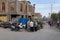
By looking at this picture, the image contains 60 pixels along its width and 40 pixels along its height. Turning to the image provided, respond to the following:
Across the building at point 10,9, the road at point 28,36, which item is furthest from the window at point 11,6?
the road at point 28,36

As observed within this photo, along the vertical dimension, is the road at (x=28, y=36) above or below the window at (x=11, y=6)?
below

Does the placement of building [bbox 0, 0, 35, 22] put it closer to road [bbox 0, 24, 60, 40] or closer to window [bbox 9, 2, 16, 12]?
window [bbox 9, 2, 16, 12]

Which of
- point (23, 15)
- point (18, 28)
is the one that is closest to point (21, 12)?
point (23, 15)

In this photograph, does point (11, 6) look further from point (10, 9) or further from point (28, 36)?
point (28, 36)

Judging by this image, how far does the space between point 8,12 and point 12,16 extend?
2462 mm

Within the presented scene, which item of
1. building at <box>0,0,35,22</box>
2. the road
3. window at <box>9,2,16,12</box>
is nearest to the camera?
the road

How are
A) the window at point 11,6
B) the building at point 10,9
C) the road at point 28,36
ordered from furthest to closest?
the window at point 11,6
the building at point 10,9
the road at point 28,36

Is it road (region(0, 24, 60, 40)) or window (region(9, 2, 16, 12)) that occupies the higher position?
window (region(9, 2, 16, 12))

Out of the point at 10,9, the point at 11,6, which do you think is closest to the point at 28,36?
the point at 10,9

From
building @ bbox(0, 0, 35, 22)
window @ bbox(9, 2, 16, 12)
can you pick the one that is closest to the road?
building @ bbox(0, 0, 35, 22)

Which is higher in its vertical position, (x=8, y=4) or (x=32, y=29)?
(x=8, y=4)

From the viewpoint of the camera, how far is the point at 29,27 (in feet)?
109

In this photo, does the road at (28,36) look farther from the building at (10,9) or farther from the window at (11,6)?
the window at (11,6)

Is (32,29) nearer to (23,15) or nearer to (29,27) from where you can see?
(29,27)
